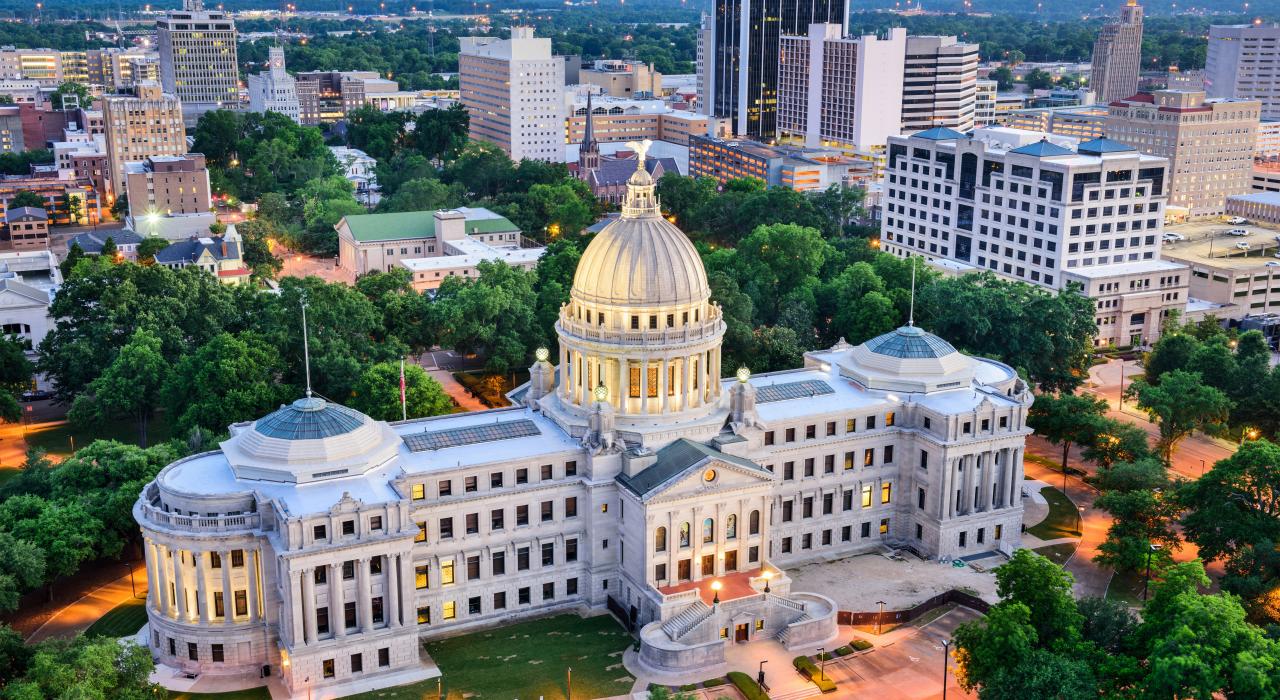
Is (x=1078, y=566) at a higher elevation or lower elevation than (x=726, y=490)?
lower

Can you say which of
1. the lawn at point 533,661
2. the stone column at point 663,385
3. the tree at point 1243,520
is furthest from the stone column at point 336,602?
the tree at point 1243,520

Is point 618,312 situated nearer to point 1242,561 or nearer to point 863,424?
point 863,424

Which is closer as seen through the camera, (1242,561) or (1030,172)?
(1242,561)

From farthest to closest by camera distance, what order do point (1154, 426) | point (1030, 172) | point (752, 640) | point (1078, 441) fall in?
point (1030, 172) → point (1154, 426) → point (1078, 441) → point (752, 640)

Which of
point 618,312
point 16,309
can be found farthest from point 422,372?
point 16,309

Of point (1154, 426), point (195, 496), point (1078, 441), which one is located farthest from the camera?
point (1154, 426)

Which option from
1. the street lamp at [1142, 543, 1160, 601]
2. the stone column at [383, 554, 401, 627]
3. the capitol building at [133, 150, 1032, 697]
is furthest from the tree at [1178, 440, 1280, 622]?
the stone column at [383, 554, 401, 627]

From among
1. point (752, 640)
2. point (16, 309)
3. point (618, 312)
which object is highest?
point (618, 312)
